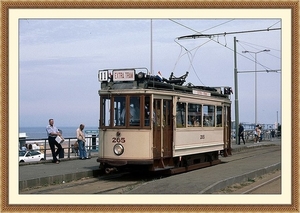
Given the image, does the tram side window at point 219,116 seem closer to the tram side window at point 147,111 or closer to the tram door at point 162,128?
the tram door at point 162,128

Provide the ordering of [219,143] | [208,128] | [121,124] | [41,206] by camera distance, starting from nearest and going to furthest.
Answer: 1. [41,206]
2. [121,124]
3. [208,128]
4. [219,143]

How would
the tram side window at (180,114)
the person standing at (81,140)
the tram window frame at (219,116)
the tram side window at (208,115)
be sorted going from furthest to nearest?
1. the person standing at (81,140)
2. the tram window frame at (219,116)
3. the tram side window at (208,115)
4. the tram side window at (180,114)

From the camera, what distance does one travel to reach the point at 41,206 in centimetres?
1037

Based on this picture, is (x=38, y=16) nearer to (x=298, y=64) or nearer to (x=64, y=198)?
(x=64, y=198)

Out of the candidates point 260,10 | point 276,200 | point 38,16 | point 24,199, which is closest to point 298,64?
point 260,10

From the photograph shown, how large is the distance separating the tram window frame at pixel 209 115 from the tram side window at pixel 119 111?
4515mm

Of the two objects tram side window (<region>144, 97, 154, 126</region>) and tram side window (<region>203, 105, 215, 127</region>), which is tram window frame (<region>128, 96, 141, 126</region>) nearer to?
tram side window (<region>144, 97, 154, 126</region>)

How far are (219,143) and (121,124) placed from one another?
7.15 m

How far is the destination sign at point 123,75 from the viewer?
17.3 meters

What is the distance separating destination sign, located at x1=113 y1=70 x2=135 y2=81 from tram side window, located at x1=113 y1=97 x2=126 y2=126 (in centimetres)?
64

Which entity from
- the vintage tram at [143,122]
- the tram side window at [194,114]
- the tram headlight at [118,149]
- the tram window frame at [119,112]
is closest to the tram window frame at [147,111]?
the vintage tram at [143,122]

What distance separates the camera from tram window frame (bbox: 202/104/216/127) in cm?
2109

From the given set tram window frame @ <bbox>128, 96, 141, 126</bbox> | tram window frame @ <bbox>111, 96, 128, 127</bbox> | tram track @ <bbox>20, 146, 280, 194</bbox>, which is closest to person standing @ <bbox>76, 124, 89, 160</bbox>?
tram track @ <bbox>20, 146, 280, 194</bbox>

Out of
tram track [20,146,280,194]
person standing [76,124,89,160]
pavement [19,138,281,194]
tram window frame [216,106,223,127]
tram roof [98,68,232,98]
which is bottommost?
tram track [20,146,280,194]
